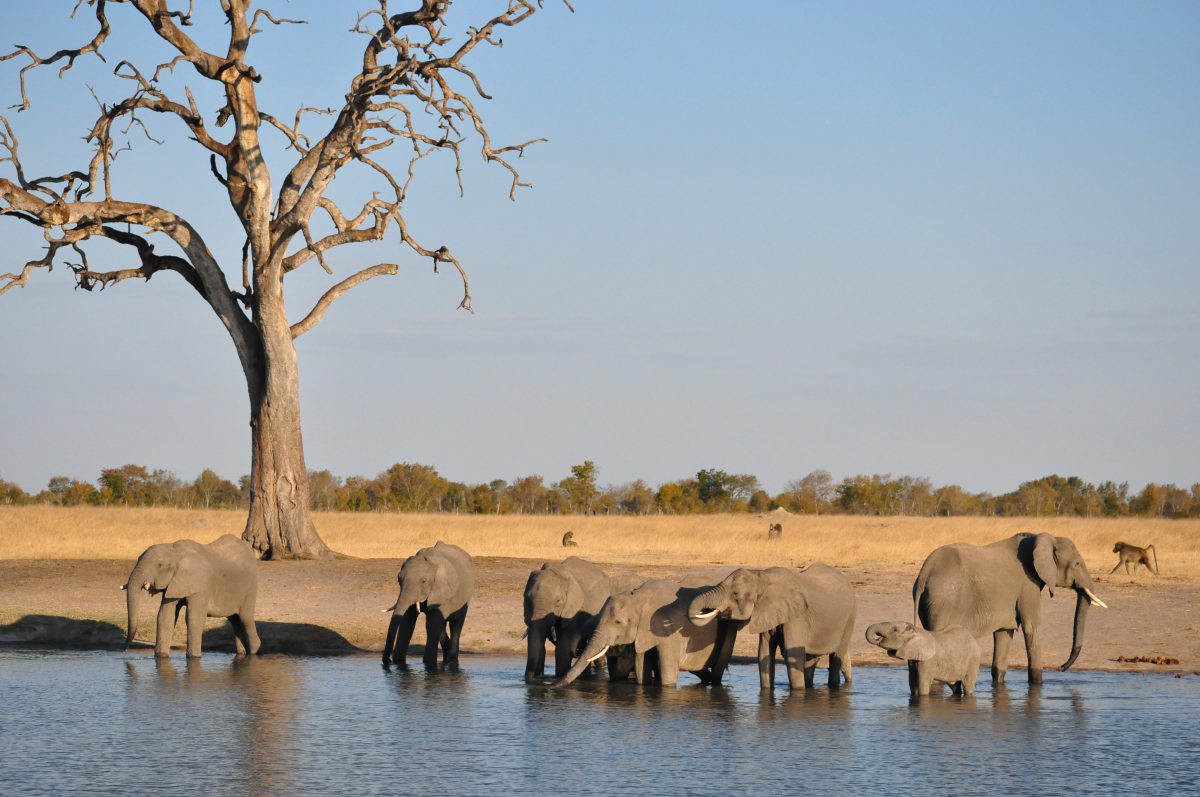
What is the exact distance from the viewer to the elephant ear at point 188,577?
18.7 meters

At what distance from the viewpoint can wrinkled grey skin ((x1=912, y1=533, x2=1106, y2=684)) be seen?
16.4 meters

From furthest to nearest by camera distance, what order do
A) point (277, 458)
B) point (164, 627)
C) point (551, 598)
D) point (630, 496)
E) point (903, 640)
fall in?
point (630, 496) → point (277, 458) → point (164, 627) → point (551, 598) → point (903, 640)

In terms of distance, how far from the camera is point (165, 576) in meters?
18.6

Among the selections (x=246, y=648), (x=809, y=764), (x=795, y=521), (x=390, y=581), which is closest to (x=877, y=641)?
(x=809, y=764)

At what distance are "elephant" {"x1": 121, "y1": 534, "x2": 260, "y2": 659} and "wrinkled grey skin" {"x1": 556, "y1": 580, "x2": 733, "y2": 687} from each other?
4848 mm

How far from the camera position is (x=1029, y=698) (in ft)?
51.9

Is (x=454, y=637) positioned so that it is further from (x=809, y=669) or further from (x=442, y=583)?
(x=809, y=669)

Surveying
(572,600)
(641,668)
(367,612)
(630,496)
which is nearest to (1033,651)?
(641,668)

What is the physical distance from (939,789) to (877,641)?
159 inches

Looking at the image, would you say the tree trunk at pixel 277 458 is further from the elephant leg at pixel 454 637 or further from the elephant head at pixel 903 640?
the elephant head at pixel 903 640

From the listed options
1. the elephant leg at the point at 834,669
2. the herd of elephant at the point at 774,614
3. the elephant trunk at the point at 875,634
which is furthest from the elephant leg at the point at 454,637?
the elephant trunk at the point at 875,634

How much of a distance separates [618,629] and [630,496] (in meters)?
85.5

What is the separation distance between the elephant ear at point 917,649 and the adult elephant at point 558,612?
3750 millimetres

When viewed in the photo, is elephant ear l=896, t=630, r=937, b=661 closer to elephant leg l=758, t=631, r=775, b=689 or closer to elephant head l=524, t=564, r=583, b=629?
elephant leg l=758, t=631, r=775, b=689
